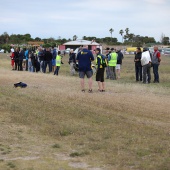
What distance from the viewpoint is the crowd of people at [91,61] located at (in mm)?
14898

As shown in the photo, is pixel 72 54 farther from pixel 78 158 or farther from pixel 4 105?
pixel 78 158

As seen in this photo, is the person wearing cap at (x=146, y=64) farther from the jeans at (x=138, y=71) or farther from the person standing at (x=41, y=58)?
the person standing at (x=41, y=58)

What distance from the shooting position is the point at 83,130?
9.10 metres

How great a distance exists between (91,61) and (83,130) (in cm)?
621

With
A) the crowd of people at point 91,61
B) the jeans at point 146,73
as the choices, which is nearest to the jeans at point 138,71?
the crowd of people at point 91,61

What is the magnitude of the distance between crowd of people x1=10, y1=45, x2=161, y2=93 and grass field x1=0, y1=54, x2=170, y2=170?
864 millimetres

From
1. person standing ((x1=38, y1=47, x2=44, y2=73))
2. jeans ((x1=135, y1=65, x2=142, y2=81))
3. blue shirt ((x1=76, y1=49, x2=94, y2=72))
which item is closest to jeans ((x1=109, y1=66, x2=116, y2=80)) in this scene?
jeans ((x1=135, y1=65, x2=142, y2=81))

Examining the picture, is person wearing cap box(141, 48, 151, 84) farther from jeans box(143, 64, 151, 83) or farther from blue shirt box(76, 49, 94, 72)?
blue shirt box(76, 49, 94, 72)

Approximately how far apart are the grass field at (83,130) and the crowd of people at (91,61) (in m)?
0.86

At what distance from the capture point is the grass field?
6.85 m

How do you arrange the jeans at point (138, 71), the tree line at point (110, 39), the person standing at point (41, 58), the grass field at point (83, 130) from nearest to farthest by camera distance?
the grass field at point (83, 130) < the jeans at point (138, 71) < the person standing at point (41, 58) < the tree line at point (110, 39)

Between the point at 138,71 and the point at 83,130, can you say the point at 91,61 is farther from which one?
the point at 138,71

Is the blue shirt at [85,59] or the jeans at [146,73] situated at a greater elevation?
the blue shirt at [85,59]

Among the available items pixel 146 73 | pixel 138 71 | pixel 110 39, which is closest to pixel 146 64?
pixel 146 73
